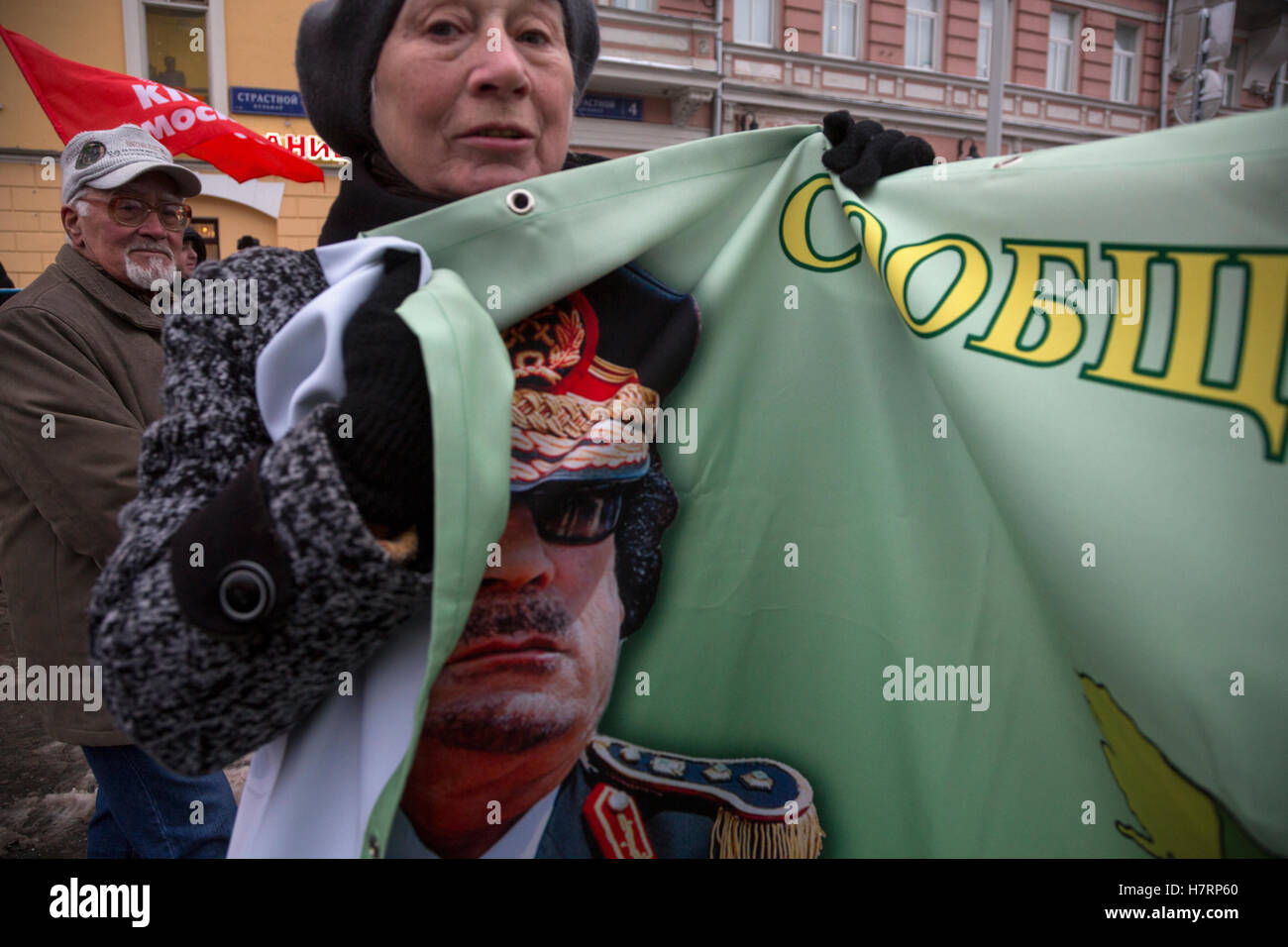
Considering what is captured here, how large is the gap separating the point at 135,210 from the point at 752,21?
44.0 ft

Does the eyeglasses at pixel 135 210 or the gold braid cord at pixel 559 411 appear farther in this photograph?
the eyeglasses at pixel 135 210

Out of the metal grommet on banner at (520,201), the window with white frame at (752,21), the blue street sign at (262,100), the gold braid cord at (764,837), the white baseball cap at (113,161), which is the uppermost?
the window with white frame at (752,21)

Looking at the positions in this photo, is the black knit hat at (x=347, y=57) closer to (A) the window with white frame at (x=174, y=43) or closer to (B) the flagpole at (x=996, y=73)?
(B) the flagpole at (x=996, y=73)

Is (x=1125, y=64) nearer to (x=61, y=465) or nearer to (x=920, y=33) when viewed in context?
(x=920, y=33)

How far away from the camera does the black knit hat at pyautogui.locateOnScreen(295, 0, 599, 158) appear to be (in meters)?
1.27

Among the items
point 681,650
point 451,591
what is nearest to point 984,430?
point 681,650

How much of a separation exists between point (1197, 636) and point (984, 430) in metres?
0.34

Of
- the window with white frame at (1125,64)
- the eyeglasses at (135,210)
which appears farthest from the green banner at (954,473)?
the window with white frame at (1125,64)

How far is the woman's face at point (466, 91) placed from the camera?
123 cm

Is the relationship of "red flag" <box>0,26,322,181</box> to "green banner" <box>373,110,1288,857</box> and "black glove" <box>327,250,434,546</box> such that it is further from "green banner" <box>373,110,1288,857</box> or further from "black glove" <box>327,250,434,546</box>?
A: "black glove" <box>327,250,434,546</box>

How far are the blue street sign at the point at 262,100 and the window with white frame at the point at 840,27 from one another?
8.42m

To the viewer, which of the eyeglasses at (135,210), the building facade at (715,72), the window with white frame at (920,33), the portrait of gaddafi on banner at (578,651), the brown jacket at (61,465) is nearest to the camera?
the portrait of gaddafi on banner at (578,651)

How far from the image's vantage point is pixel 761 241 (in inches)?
55.5
